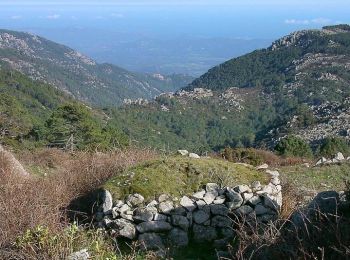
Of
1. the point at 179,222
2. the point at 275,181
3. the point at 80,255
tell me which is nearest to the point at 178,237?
the point at 179,222

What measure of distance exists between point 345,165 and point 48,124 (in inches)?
992

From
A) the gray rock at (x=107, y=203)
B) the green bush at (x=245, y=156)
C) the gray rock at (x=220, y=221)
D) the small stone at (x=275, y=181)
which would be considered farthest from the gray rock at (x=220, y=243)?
the green bush at (x=245, y=156)

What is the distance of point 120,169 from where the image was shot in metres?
10.6

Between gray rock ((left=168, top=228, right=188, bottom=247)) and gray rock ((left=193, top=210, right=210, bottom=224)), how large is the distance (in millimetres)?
330

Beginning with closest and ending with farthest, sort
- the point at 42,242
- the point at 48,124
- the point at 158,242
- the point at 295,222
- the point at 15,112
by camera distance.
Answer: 1. the point at 42,242
2. the point at 295,222
3. the point at 158,242
4. the point at 48,124
5. the point at 15,112

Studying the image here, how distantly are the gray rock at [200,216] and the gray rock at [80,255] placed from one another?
3048 mm

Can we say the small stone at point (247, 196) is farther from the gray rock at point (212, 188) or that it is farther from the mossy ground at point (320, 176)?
the mossy ground at point (320, 176)

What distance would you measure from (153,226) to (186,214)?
65cm

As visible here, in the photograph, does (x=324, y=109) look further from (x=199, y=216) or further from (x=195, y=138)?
(x=199, y=216)

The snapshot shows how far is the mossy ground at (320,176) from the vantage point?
41.0 ft

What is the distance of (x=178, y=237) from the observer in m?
8.60

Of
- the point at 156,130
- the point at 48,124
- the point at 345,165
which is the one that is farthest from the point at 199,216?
the point at 156,130

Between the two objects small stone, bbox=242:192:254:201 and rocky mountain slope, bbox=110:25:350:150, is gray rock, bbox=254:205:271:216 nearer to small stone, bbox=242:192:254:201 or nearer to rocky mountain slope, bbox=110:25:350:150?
small stone, bbox=242:192:254:201

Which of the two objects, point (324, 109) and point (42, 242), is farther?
point (324, 109)
